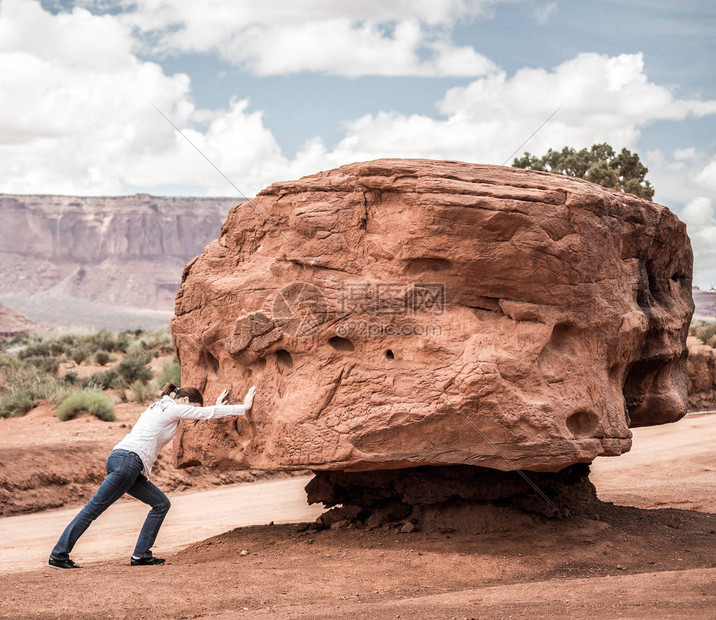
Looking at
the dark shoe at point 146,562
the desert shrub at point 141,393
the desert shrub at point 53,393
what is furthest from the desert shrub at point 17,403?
the dark shoe at point 146,562

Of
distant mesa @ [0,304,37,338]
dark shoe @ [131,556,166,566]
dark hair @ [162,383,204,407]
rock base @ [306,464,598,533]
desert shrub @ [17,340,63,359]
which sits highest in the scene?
distant mesa @ [0,304,37,338]

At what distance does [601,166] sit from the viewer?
29.1 m

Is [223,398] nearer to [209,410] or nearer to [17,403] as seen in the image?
[209,410]

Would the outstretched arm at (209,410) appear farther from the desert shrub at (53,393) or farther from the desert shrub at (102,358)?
the desert shrub at (102,358)

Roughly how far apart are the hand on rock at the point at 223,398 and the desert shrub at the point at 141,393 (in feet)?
42.8

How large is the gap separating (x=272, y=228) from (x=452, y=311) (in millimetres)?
2061

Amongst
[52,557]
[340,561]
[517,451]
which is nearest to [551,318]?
[517,451]

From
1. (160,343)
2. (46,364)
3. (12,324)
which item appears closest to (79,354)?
(46,364)

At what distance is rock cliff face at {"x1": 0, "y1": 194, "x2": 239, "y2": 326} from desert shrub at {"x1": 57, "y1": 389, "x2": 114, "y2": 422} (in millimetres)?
67802

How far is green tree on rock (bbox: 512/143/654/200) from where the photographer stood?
93.9ft

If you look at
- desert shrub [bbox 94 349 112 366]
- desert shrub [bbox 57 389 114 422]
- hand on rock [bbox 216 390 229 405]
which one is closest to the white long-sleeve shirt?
hand on rock [bbox 216 390 229 405]

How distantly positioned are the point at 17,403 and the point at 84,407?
6.25 ft

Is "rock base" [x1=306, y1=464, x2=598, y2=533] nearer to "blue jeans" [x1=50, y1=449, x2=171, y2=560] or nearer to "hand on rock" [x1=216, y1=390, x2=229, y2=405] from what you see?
"hand on rock" [x1=216, y1=390, x2=229, y2=405]

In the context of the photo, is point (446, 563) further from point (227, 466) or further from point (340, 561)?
point (227, 466)
